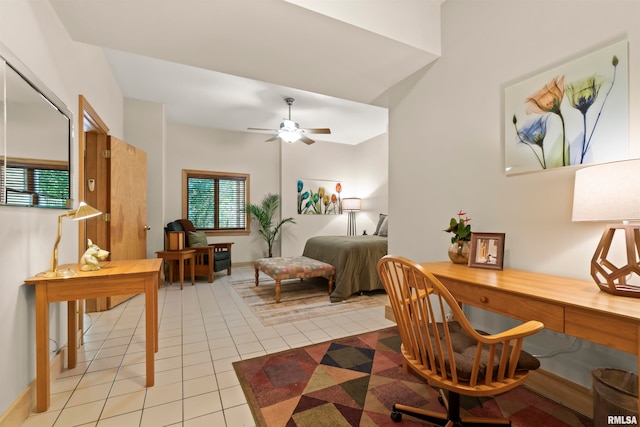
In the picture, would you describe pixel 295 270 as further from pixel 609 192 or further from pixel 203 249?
pixel 609 192

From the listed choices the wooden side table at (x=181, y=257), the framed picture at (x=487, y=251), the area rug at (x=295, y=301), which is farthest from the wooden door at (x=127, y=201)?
the framed picture at (x=487, y=251)

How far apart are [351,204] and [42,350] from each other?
5.80 metres

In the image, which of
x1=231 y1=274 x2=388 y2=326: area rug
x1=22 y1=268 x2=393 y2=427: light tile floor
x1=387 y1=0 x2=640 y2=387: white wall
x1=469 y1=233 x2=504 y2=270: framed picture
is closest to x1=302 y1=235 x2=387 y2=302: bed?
x1=231 y1=274 x2=388 y2=326: area rug

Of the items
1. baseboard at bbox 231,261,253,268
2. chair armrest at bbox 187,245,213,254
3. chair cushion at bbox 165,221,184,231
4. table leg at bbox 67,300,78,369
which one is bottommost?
baseboard at bbox 231,261,253,268

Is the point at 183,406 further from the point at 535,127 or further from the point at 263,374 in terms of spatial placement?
the point at 535,127

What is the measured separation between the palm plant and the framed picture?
15.6 feet

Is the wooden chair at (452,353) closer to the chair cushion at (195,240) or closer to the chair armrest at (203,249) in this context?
the chair armrest at (203,249)

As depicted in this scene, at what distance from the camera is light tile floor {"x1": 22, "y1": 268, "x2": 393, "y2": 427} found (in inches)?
63.1

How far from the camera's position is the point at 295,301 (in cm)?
372

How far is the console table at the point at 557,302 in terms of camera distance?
105cm

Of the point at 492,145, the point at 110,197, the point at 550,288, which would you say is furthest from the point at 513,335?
the point at 110,197

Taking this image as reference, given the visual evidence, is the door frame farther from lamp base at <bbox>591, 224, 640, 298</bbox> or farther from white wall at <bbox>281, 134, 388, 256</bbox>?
white wall at <bbox>281, 134, 388, 256</bbox>

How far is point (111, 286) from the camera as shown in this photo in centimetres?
180

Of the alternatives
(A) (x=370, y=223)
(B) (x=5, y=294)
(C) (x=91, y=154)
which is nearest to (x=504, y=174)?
(B) (x=5, y=294)
